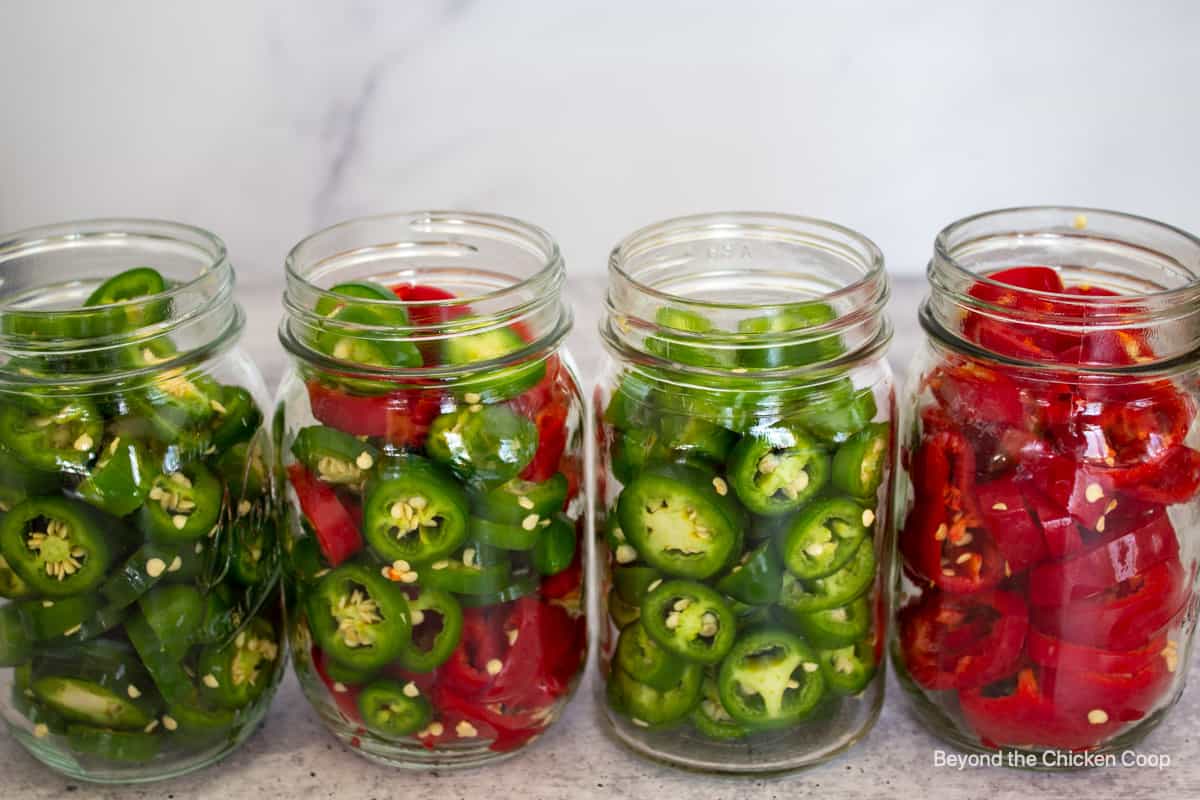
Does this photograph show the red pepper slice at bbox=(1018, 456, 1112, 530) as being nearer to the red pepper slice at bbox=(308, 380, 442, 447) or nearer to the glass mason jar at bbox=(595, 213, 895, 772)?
the glass mason jar at bbox=(595, 213, 895, 772)

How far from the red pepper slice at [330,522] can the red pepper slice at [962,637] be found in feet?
1.44

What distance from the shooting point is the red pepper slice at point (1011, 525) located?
0.92m

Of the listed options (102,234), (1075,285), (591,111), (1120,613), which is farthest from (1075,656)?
(102,234)

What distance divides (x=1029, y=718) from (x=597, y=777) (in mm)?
331

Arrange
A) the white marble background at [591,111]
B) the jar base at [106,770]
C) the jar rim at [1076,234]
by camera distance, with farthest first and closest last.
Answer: the white marble background at [591,111]
the jar base at [106,770]
the jar rim at [1076,234]

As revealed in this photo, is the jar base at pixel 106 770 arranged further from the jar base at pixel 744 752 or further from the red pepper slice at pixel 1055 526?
the red pepper slice at pixel 1055 526

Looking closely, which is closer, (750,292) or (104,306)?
(104,306)

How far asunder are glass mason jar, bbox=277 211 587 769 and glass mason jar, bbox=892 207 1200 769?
28 centimetres

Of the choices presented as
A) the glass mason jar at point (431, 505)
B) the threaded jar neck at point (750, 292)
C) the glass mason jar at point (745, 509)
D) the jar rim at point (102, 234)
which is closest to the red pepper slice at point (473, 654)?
the glass mason jar at point (431, 505)

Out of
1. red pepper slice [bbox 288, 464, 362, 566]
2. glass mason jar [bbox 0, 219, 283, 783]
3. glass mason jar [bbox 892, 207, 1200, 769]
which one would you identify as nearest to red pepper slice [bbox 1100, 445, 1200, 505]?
glass mason jar [bbox 892, 207, 1200, 769]

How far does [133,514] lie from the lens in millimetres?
914

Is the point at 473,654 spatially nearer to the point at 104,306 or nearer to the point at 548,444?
the point at 548,444

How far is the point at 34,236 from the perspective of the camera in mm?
1044

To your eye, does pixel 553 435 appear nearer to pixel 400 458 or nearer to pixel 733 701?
pixel 400 458
